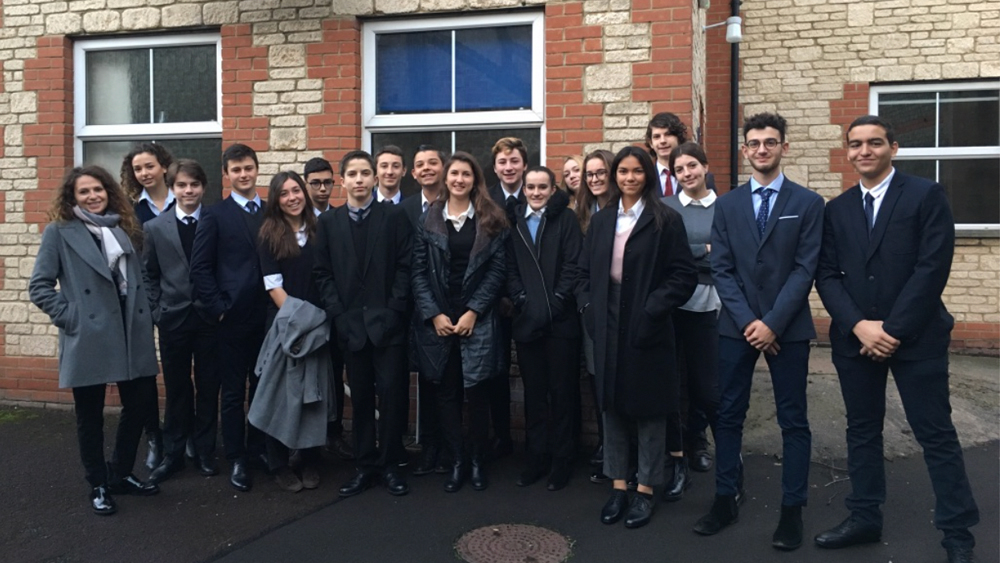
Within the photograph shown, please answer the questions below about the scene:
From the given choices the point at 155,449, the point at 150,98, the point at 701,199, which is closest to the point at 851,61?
the point at 701,199

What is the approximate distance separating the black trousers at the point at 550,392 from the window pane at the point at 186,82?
3.81 metres

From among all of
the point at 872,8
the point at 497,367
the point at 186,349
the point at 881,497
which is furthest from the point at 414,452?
the point at 872,8

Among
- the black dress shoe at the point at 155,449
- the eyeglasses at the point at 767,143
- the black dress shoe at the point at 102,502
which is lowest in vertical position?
the black dress shoe at the point at 102,502

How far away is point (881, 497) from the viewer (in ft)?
13.2

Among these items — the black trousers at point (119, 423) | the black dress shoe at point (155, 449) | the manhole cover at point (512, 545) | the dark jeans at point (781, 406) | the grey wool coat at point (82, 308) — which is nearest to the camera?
the manhole cover at point (512, 545)

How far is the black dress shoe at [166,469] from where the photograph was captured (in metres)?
5.09

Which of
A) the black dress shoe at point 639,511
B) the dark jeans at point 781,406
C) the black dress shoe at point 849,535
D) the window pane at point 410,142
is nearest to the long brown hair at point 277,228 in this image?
the window pane at point 410,142

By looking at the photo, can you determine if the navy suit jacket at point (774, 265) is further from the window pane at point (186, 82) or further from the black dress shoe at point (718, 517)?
the window pane at point (186, 82)

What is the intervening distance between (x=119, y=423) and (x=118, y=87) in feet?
11.7

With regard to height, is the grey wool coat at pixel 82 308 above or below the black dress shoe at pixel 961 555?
above

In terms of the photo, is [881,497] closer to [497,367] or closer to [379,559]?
[497,367]

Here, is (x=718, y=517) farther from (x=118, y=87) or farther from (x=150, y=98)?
(x=118, y=87)

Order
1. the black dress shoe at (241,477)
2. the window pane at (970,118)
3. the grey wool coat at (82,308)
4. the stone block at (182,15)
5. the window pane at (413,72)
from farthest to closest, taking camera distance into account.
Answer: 1. the window pane at (970,118)
2. the stone block at (182,15)
3. the window pane at (413,72)
4. the black dress shoe at (241,477)
5. the grey wool coat at (82,308)

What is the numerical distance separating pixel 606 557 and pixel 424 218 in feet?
7.50
